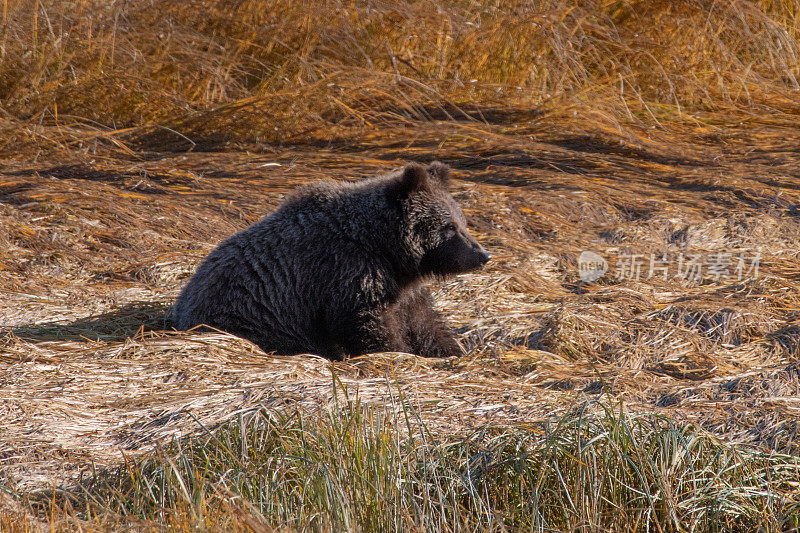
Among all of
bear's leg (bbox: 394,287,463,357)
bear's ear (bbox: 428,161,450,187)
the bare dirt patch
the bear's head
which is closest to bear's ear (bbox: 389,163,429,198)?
the bear's head

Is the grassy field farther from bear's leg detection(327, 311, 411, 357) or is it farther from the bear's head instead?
the bear's head

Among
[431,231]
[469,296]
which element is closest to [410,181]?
[431,231]

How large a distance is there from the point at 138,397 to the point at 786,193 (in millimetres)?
6072

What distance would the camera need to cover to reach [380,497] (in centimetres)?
286

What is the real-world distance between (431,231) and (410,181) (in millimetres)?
345

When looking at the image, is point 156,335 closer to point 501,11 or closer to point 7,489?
point 7,489

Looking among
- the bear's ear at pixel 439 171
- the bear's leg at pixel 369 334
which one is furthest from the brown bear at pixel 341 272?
the bear's ear at pixel 439 171

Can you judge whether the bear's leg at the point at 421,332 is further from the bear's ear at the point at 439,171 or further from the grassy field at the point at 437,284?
the bear's ear at the point at 439,171

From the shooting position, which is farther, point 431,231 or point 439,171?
point 439,171

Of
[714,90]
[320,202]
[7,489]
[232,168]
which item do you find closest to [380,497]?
[7,489]

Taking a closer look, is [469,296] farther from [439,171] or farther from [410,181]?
[410,181]

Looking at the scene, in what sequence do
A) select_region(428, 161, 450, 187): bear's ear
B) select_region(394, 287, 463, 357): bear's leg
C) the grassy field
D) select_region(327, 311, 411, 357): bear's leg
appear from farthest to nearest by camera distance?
select_region(428, 161, 450, 187): bear's ear, select_region(394, 287, 463, 357): bear's leg, select_region(327, 311, 411, 357): bear's leg, the grassy field

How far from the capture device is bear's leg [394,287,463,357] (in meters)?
4.86

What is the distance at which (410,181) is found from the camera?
15.7ft
